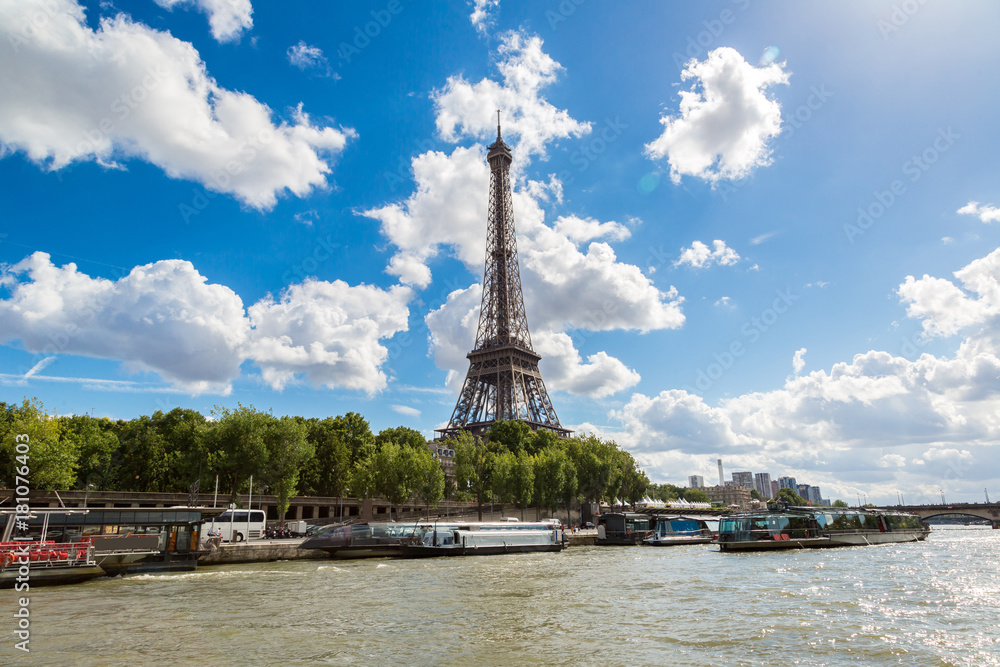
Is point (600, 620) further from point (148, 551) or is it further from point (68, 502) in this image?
point (68, 502)

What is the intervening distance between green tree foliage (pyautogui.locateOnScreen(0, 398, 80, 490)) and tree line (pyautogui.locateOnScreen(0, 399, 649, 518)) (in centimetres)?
11

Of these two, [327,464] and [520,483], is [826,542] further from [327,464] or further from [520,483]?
[327,464]

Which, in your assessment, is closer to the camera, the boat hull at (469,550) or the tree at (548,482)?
the boat hull at (469,550)

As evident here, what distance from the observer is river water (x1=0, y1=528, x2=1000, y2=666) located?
1470 cm

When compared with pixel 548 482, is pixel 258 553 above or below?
below

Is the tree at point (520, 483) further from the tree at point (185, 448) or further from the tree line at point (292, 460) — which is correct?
the tree at point (185, 448)

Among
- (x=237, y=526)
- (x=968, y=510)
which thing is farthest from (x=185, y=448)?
(x=968, y=510)

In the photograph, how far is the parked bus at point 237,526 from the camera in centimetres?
4603

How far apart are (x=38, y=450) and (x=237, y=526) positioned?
17.5m

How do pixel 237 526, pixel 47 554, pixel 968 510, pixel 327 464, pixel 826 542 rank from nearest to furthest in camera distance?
pixel 47 554
pixel 237 526
pixel 826 542
pixel 327 464
pixel 968 510

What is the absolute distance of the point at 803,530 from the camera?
5634 cm

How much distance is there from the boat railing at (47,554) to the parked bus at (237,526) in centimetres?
1450

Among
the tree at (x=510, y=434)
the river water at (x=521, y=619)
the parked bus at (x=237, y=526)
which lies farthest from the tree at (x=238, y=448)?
the tree at (x=510, y=434)

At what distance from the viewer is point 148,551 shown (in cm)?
3378
